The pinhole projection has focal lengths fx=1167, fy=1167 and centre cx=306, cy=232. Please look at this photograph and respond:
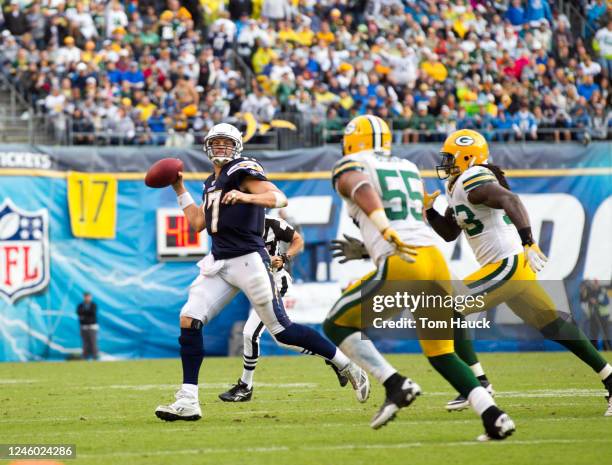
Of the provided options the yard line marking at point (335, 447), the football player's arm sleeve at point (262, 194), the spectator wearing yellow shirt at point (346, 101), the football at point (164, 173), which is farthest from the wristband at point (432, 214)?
the spectator wearing yellow shirt at point (346, 101)

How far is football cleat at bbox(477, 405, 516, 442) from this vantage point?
6.29m

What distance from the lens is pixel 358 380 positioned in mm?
8438

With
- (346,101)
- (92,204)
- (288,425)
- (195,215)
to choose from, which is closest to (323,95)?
(346,101)

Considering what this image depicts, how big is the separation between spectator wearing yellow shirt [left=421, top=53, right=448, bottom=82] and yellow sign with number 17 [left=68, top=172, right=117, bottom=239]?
609 cm

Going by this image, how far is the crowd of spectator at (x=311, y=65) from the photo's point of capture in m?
18.4

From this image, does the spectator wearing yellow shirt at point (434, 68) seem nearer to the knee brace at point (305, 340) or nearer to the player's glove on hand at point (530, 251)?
the knee brace at point (305, 340)

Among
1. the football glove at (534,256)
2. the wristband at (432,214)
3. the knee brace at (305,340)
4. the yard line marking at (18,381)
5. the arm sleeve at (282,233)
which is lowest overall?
the yard line marking at (18,381)

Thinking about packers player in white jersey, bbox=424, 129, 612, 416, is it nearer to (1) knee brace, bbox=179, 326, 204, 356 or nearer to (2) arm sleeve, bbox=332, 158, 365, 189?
(2) arm sleeve, bbox=332, 158, 365, 189

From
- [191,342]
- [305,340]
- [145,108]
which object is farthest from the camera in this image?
[145,108]

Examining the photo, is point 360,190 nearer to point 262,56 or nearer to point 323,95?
point 323,95

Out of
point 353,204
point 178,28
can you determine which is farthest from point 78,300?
point 353,204

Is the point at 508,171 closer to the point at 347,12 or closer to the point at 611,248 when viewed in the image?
the point at 611,248

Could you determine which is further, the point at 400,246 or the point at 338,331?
the point at 338,331

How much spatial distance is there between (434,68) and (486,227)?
12157 millimetres
